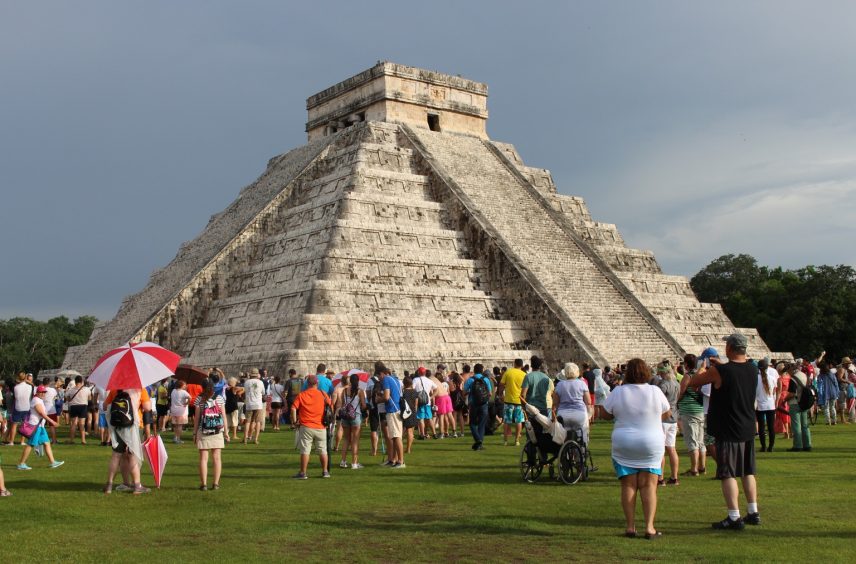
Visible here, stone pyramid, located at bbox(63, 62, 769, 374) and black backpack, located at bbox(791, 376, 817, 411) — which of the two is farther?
stone pyramid, located at bbox(63, 62, 769, 374)

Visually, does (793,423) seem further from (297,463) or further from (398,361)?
(398,361)

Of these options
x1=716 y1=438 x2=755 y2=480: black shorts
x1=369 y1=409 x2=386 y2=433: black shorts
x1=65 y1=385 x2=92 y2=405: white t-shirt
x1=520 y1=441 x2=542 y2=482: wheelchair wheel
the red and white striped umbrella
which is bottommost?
x1=520 y1=441 x2=542 y2=482: wheelchair wheel

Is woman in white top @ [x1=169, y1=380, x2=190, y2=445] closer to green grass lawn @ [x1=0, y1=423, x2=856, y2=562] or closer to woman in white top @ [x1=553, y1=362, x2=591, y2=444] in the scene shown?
green grass lawn @ [x1=0, y1=423, x2=856, y2=562]

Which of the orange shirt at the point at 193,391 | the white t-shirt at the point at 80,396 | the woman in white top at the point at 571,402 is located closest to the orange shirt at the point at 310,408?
the woman in white top at the point at 571,402

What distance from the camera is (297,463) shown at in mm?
14352

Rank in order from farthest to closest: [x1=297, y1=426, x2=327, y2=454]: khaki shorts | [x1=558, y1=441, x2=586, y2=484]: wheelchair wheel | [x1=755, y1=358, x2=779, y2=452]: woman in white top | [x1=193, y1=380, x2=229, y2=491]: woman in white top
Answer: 1. [x1=755, y1=358, x2=779, y2=452]: woman in white top
2. [x1=297, y1=426, x2=327, y2=454]: khaki shorts
3. [x1=558, y1=441, x2=586, y2=484]: wheelchair wheel
4. [x1=193, y1=380, x2=229, y2=491]: woman in white top

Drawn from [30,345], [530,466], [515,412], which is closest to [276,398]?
[515,412]

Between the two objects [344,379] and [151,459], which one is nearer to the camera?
[151,459]

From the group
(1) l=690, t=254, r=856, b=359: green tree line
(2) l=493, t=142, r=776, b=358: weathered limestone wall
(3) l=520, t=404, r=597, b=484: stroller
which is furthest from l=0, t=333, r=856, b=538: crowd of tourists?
(1) l=690, t=254, r=856, b=359: green tree line

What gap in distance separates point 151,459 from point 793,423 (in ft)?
33.5

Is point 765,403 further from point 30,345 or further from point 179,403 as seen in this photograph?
point 30,345

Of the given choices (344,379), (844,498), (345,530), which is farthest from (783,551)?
(344,379)

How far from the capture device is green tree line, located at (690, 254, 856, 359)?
49.5m

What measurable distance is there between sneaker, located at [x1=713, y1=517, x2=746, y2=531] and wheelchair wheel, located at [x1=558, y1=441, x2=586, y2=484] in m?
3.07
